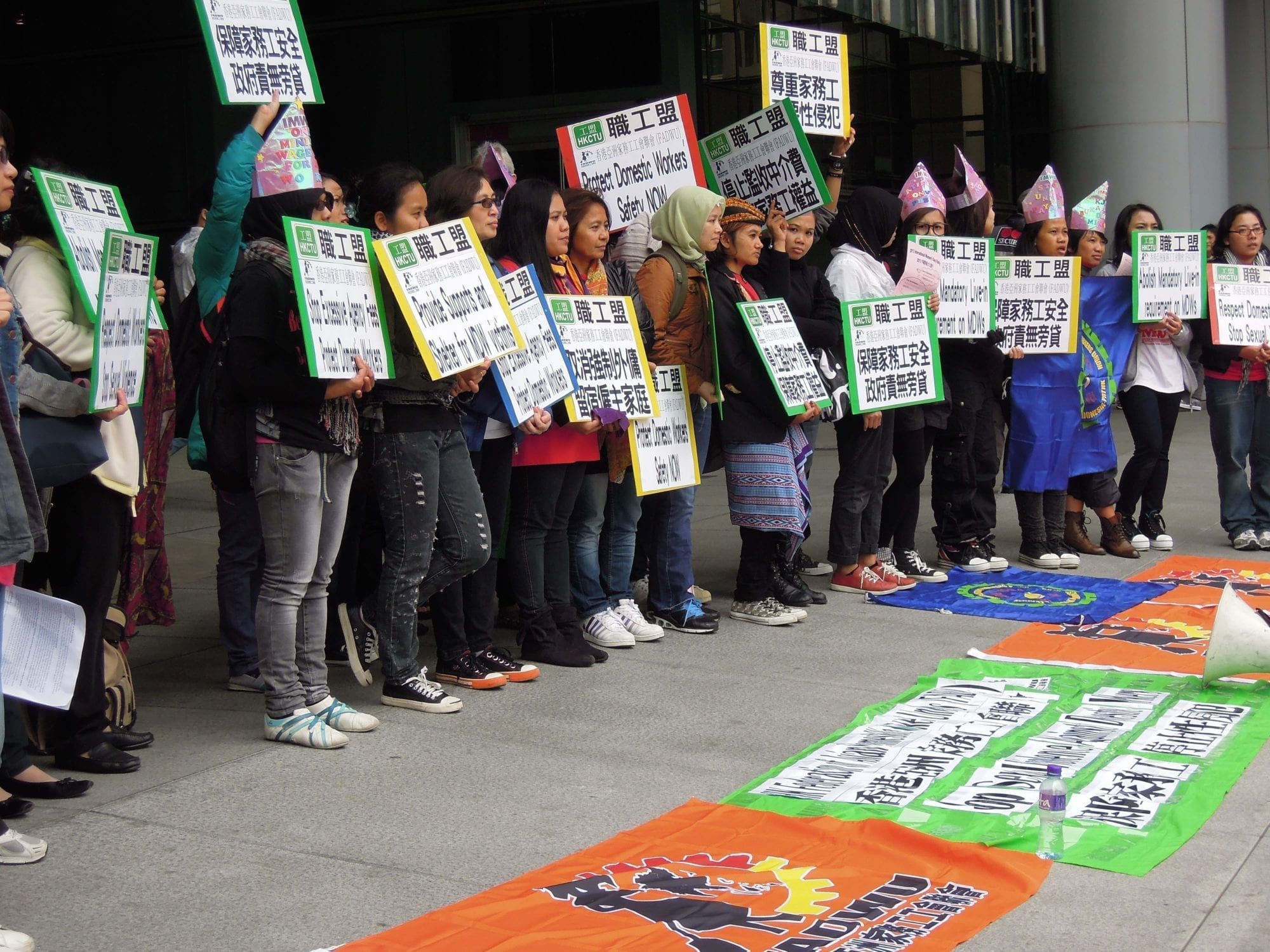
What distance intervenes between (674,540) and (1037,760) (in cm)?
235

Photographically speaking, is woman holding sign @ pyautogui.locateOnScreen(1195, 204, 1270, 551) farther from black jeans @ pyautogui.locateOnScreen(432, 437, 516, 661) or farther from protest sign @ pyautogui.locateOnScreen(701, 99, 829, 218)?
black jeans @ pyautogui.locateOnScreen(432, 437, 516, 661)

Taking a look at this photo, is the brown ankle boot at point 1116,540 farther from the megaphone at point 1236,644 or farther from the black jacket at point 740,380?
the megaphone at point 1236,644

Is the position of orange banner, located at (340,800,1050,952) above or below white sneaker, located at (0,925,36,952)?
below

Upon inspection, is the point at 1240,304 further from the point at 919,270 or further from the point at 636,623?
the point at 636,623

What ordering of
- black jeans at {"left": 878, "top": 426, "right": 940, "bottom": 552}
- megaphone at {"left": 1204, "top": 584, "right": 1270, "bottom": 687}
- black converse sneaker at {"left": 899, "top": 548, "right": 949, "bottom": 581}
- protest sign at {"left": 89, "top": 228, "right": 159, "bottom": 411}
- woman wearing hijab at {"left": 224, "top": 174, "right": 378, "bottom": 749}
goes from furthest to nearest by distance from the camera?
black converse sneaker at {"left": 899, "top": 548, "right": 949, "bottom": 581}
black jeans at {"left": 878, "top": 426, "right": 940, "bottom": 552}
megaphone at {"left": 1204, "top": 584, "right": 1270, "bottom": 687}
woman wearing hijab at {"left": 224, "top": 174, "right": 378, "bottom": 749}
protest sign at {"left": 89, "top": 228, "right": 159, "bottom": 411}

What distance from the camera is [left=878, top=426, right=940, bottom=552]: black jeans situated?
8.01 meters

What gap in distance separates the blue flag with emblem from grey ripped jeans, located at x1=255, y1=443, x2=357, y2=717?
451 centimetres

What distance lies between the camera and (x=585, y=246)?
6.42 meters

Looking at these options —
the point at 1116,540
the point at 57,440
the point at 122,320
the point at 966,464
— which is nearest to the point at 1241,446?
the point at 1116,540

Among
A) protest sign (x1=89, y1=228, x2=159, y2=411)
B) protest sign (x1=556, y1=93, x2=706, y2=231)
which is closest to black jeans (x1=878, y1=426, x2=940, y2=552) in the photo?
protest sign (x1=556, y1=93, x2=706, y2=231)

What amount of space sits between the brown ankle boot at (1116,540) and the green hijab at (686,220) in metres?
3.30

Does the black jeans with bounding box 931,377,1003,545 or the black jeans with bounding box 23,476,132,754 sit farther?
the black jeans with bounding box 931,377,1003,545

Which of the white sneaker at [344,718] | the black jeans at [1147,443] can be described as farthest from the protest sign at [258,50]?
the black jeans at [1147,443]

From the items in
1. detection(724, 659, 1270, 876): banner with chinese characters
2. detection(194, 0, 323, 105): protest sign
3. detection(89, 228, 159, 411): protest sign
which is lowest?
detection(724, 659, 1270, 876): banner with chinese characters
